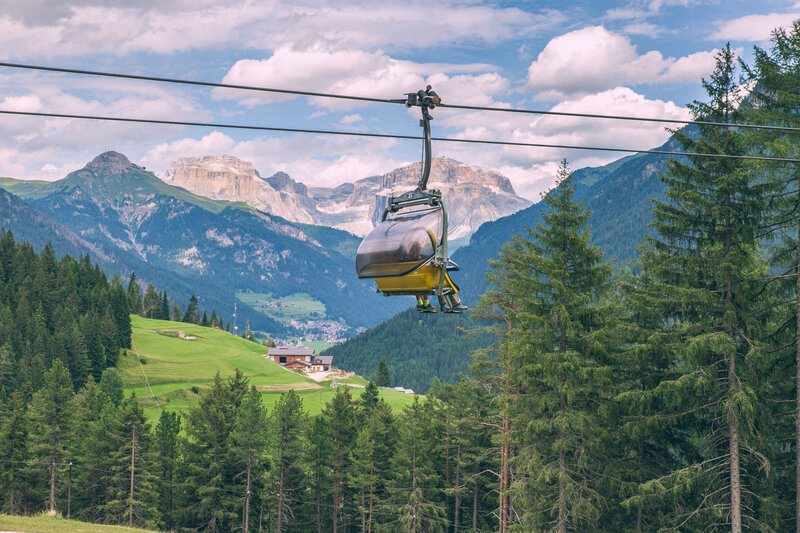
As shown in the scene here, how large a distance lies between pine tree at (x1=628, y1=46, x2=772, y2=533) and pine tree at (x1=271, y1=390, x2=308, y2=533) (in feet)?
105

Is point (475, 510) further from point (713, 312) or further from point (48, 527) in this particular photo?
point (48, 527)

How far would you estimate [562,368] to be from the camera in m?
25.2

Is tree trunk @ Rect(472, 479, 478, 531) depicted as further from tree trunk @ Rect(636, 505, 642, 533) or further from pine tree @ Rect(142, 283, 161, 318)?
pine tree @ Rect(142, 283, 161, 318)

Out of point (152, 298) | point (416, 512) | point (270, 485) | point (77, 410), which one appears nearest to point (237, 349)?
point (152, 298)

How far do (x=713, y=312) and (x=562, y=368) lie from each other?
591 centimetres

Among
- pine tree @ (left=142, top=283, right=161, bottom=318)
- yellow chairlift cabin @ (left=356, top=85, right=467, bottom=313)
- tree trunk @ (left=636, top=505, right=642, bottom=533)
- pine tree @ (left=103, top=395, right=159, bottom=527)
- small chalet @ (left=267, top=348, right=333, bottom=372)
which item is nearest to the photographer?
yellow chairlift cabin @ (left=356, top=85, right=467, bottom=313)

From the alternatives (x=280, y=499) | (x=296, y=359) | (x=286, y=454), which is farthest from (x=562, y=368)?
(x=296, y=359)

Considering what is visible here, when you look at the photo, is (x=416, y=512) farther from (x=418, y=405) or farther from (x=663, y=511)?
(x=663, y=511)

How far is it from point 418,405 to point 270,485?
43.2ft

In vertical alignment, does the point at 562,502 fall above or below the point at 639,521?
above

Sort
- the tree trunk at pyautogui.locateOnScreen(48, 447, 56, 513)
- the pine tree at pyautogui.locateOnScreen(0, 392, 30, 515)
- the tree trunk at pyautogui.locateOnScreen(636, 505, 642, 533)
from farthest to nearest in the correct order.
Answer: the tree trunk at pyautogui.locateOnScreen(48, 447, 56, 513)
the pine tree at pyautogui.locateOnScreen(0, 392, 30, 515)
the tree trunk at pyautogui.locateOnScreen(636, 505, 642, 533)

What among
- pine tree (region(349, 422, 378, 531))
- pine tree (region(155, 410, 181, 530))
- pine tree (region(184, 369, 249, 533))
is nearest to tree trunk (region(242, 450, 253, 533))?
pine tree (region(184, 369, 249, 533))

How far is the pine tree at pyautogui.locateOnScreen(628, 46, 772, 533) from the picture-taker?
21.7 m

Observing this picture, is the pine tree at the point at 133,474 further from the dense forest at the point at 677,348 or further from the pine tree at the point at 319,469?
the dense forest at the point at 677,348
